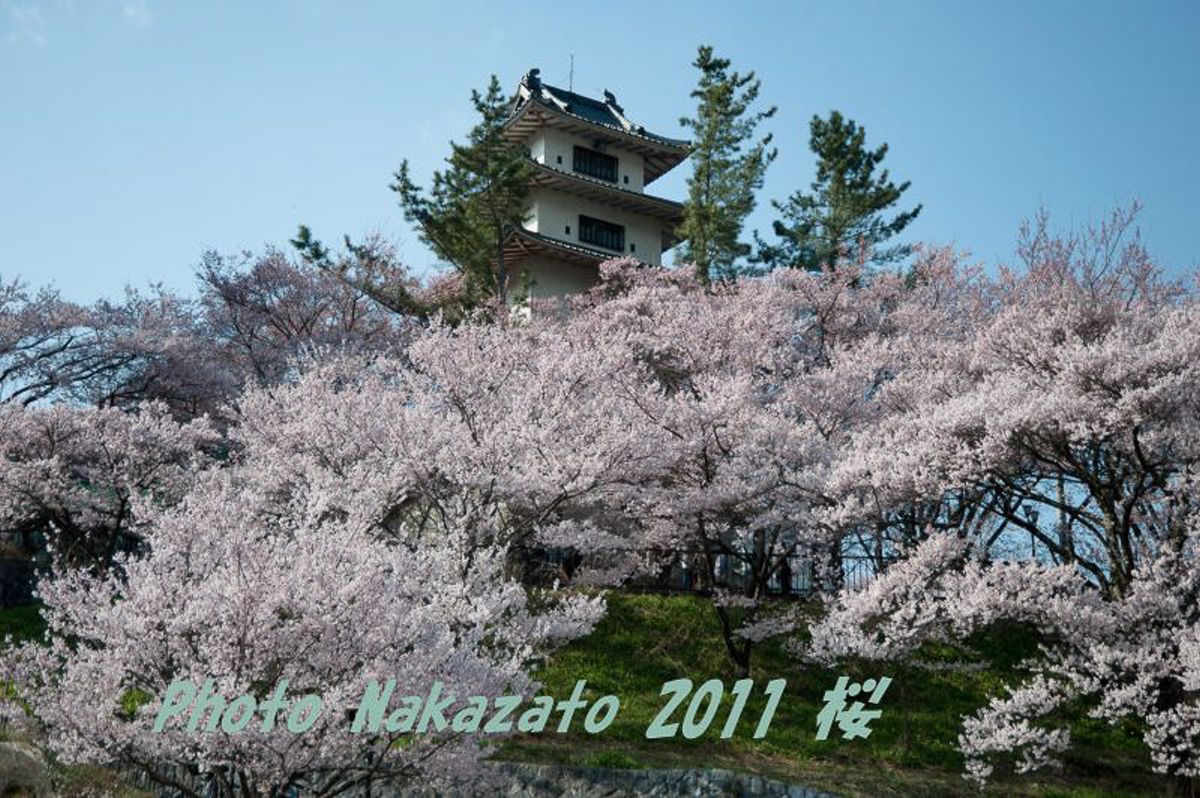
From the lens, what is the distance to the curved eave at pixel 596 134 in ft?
118

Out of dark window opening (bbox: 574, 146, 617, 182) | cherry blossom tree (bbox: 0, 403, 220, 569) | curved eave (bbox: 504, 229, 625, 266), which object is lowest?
cherry blossom tree (bbox: 0, 403, 220, 569)

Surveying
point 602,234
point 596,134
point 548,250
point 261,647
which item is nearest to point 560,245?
point 548,250

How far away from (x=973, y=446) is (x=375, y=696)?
1041cm

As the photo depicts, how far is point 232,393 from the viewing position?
2589 centimetres

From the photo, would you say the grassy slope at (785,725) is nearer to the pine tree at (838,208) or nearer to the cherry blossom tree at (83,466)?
the cherry blossom tree at (83,466)

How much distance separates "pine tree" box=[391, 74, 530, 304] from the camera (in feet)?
97.0

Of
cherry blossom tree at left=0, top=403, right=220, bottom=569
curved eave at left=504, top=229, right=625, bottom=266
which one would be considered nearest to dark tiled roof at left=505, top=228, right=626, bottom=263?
curved eave at left=504, top=229, right=625, bottom=266

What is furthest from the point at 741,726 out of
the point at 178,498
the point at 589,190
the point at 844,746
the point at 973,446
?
the point at 589,190

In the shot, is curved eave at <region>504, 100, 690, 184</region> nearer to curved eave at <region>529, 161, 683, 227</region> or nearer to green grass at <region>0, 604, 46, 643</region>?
curved eave at <region>529, 161, 683, 227</region>

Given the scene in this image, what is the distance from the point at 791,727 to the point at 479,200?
62.9ft

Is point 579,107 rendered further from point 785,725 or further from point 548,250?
point 785,725

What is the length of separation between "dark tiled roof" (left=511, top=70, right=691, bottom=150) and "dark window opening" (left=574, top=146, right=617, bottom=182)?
3.69 feet

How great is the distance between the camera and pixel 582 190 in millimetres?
35969

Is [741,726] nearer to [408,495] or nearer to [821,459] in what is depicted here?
[821,459]
